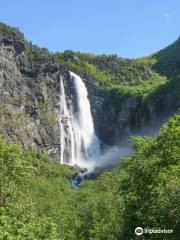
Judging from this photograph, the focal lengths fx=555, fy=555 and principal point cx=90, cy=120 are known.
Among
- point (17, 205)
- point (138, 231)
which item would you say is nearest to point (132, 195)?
point (138, 231)

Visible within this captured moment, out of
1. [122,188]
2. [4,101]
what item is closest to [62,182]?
[4,101]

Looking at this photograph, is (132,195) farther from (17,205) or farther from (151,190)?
(17,205)

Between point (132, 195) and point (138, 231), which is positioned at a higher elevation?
point (132, 195)

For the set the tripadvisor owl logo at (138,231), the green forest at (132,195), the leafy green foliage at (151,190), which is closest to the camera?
the green forest at (132,195)

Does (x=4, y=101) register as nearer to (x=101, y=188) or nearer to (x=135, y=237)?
(x=101, y=188)

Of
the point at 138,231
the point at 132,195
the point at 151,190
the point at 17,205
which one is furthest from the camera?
the point at 132,195

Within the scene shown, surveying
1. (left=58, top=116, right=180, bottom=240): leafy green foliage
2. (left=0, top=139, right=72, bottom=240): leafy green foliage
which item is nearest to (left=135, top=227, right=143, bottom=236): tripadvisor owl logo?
(left=58, top=116, right=180, bottom=240): leafy green foliage

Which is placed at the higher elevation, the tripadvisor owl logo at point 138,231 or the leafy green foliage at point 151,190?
the leafy green foliage at point 151,190

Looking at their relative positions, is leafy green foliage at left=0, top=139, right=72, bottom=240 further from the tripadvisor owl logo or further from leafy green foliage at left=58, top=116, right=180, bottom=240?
leafy green foliage at left=58, top=116, right=180, bottom=240

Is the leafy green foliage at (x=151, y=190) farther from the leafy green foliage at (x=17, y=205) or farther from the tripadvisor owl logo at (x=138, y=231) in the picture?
the leafy green foliage at (x=17, y=205)

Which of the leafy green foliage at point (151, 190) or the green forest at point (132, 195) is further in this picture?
the leafy green foliage at point (151, 190)

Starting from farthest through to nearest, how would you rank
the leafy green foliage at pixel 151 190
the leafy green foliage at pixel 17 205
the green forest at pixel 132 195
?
the leafy green foliage at pixel 151 190 → the green forest at pixel 132 195 → the leafy green foliage at pixel 17 205

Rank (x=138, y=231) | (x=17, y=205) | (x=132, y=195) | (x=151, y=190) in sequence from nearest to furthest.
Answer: (x=17, y=205)
(x=138, y=231)
(x=151, y=190)
(x=132, y=195)

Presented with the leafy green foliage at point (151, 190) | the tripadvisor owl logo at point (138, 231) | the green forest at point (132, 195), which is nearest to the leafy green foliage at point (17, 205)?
the green forest at point (132, 195)
